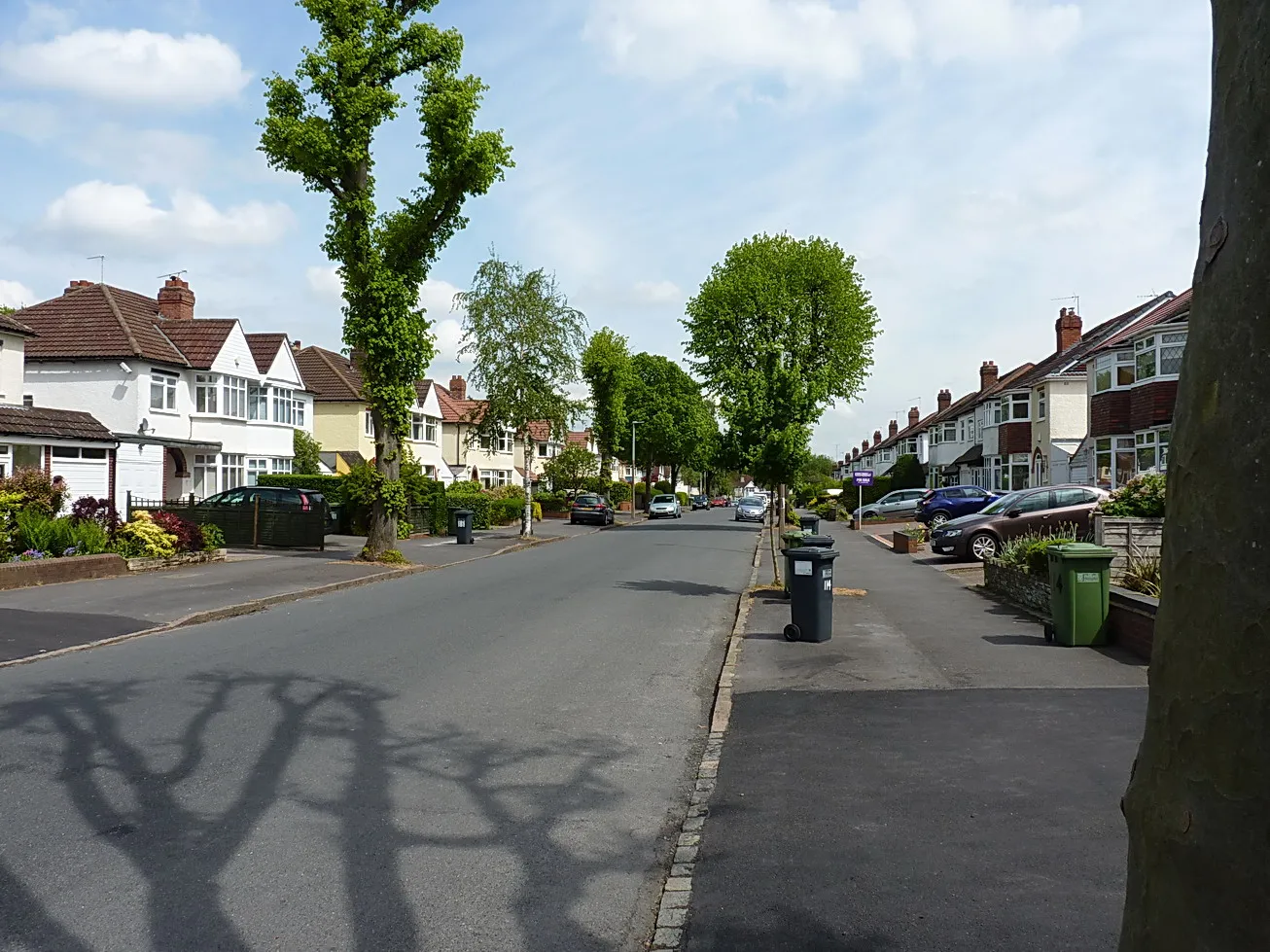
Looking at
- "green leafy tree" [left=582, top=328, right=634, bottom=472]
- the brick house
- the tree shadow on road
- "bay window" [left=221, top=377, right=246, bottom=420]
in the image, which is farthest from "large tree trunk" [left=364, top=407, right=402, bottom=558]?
"green leafy tree" [left=582, top=328, right=634, bottom=472]

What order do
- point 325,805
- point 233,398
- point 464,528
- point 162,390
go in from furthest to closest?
point 233,398 → point 162,390 → point 464,528 → point 325,805

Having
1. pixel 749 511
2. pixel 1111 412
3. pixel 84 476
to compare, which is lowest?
pixel 749 511

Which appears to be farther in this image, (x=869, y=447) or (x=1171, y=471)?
(x=869, y=447)

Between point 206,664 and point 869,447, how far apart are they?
132m

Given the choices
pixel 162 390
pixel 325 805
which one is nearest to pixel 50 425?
pixel 162 390

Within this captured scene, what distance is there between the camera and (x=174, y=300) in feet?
136

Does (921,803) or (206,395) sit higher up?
(206,395)

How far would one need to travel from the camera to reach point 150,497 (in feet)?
111

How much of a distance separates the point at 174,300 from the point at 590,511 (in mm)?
20566

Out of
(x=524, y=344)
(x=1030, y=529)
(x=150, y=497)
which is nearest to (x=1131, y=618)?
(x=1030, y=529)

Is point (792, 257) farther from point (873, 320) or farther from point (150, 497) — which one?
point (150, 497)

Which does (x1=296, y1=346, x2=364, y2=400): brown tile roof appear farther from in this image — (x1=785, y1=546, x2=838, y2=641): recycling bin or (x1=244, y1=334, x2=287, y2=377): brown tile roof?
(x1=785, y1=546, x2=838, y2=641): recycling bin

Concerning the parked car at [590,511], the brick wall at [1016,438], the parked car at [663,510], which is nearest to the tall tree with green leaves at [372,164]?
the parked car at [590,511]

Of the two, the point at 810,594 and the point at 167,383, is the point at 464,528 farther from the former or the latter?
the point at 810,594
